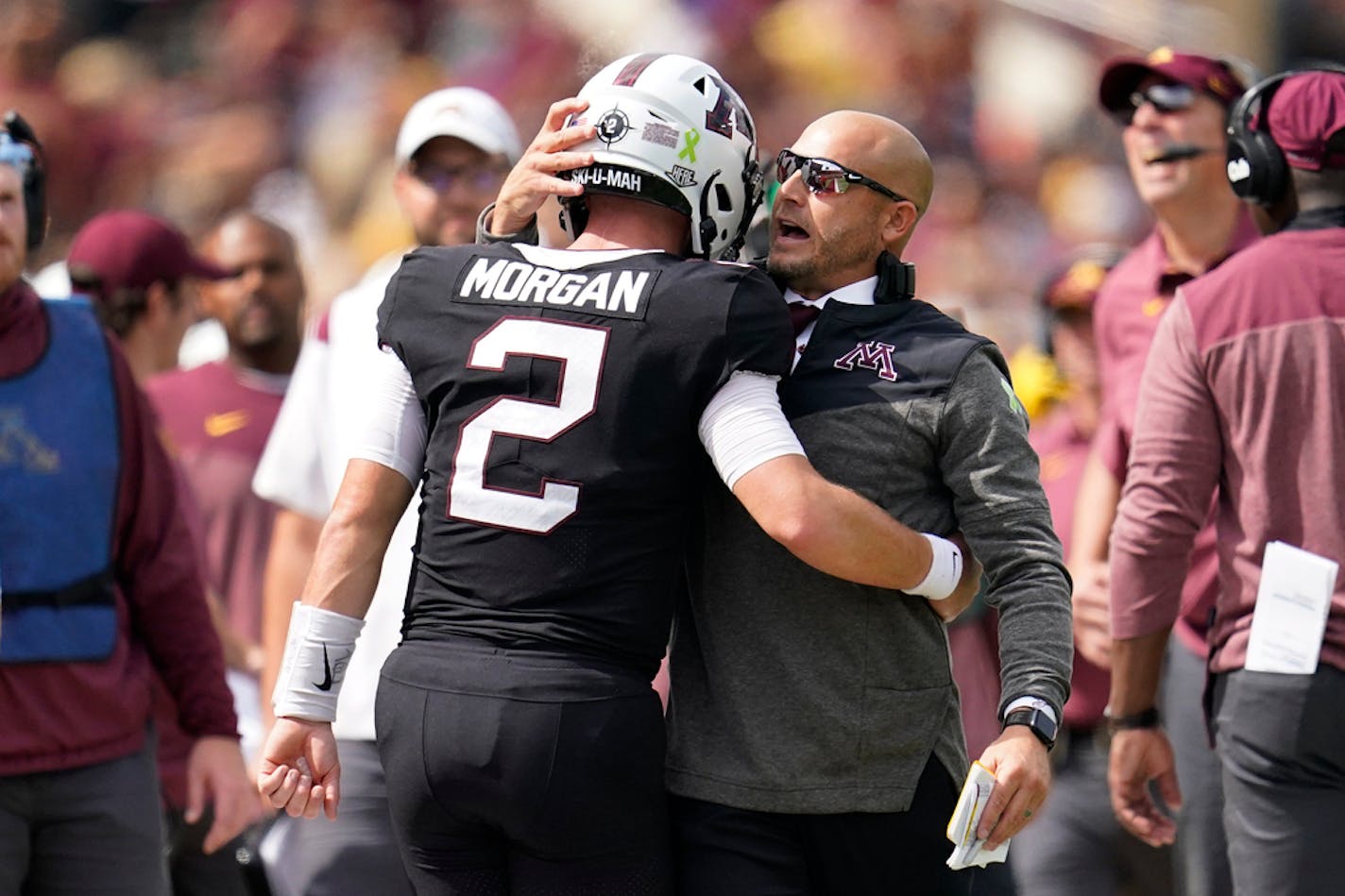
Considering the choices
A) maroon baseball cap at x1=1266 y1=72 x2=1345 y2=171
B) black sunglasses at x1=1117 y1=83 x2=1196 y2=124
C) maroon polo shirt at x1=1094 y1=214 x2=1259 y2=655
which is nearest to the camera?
maroon baseball cap at x1=1266 y1=72 x2=1345 y2=171

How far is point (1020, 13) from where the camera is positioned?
1294cm

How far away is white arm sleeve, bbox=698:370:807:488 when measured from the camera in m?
3.04

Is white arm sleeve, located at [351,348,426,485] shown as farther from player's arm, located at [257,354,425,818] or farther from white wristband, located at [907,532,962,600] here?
white wristband, located at [907,532,962,600]

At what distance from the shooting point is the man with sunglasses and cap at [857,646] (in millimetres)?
3209

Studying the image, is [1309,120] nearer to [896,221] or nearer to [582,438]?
[896,221]

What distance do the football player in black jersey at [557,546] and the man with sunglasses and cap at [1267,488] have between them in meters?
1.05

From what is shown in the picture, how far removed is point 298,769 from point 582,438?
0.76m

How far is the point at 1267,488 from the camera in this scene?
13.1ft

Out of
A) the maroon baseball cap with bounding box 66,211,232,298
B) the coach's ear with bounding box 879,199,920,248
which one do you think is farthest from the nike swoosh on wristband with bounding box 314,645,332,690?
the maroon baseball cap with bounding box 66,211,232,298

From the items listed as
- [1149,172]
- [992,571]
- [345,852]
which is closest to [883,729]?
[992,571]

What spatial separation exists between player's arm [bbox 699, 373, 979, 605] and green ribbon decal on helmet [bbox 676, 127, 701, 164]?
0.45 m

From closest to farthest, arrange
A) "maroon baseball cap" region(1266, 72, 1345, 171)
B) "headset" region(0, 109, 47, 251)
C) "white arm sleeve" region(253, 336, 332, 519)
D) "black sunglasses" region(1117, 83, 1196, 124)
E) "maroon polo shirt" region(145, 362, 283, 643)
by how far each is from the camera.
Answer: "maroon baseball cap" region(1266, 72, 1345, 171)
"headset" region(0, 109, 47, 251)
"white arm sleeve" region(253, 336, 332, 519)
"black sunglasses" region(1117, 83, 1196, 124)
"maroon polo shirt" region(145, 362, 283, 643)

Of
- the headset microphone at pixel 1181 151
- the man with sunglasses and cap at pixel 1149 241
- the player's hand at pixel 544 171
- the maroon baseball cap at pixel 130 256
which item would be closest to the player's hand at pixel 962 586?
the player's hand at pixel 544 171

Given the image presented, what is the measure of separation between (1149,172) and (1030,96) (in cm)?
764
